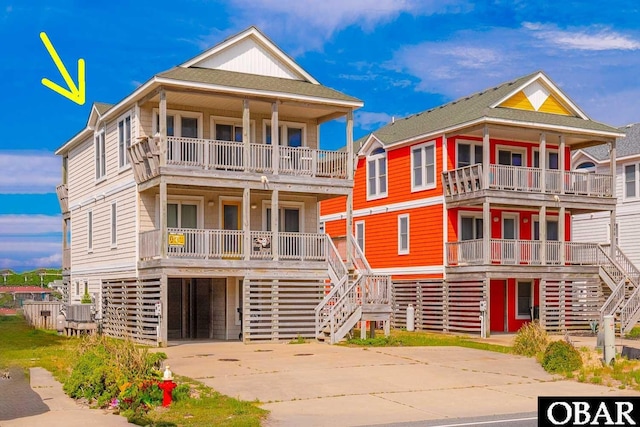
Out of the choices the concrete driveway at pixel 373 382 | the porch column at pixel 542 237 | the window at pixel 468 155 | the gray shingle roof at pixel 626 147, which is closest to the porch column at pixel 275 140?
the concrete driveway at pixel 373 382

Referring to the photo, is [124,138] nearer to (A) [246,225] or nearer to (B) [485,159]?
(A) [246,225]

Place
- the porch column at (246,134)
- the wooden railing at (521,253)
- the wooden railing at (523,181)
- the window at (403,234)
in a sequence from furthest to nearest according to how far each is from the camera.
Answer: the window at (403,234) → the wooden railing at (523,181) → the wooden railing at (521,253) → the porch column at (246,134)

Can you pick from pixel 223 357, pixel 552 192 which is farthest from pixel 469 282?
pixel 223 357

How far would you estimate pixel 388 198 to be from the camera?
40.9 metres

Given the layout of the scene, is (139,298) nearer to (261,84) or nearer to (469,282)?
(261,84)

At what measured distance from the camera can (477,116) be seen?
115 ft

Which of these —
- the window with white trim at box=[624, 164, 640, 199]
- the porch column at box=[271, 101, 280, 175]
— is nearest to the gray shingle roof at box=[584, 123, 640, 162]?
the window with white trim at box=[624, 164, 640, 199]

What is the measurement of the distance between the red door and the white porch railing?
10.1 metres

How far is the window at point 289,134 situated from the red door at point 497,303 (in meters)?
10.9

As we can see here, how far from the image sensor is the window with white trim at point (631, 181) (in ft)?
143

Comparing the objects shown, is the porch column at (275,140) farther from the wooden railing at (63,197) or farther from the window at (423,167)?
the wooden railing at (63,197)

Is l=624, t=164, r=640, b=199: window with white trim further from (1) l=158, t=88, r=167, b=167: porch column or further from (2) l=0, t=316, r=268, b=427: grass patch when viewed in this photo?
(2) l=0, t=316, r=268, b=427: grass patch

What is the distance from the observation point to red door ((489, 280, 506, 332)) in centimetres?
3797

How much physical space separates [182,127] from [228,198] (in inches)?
119
